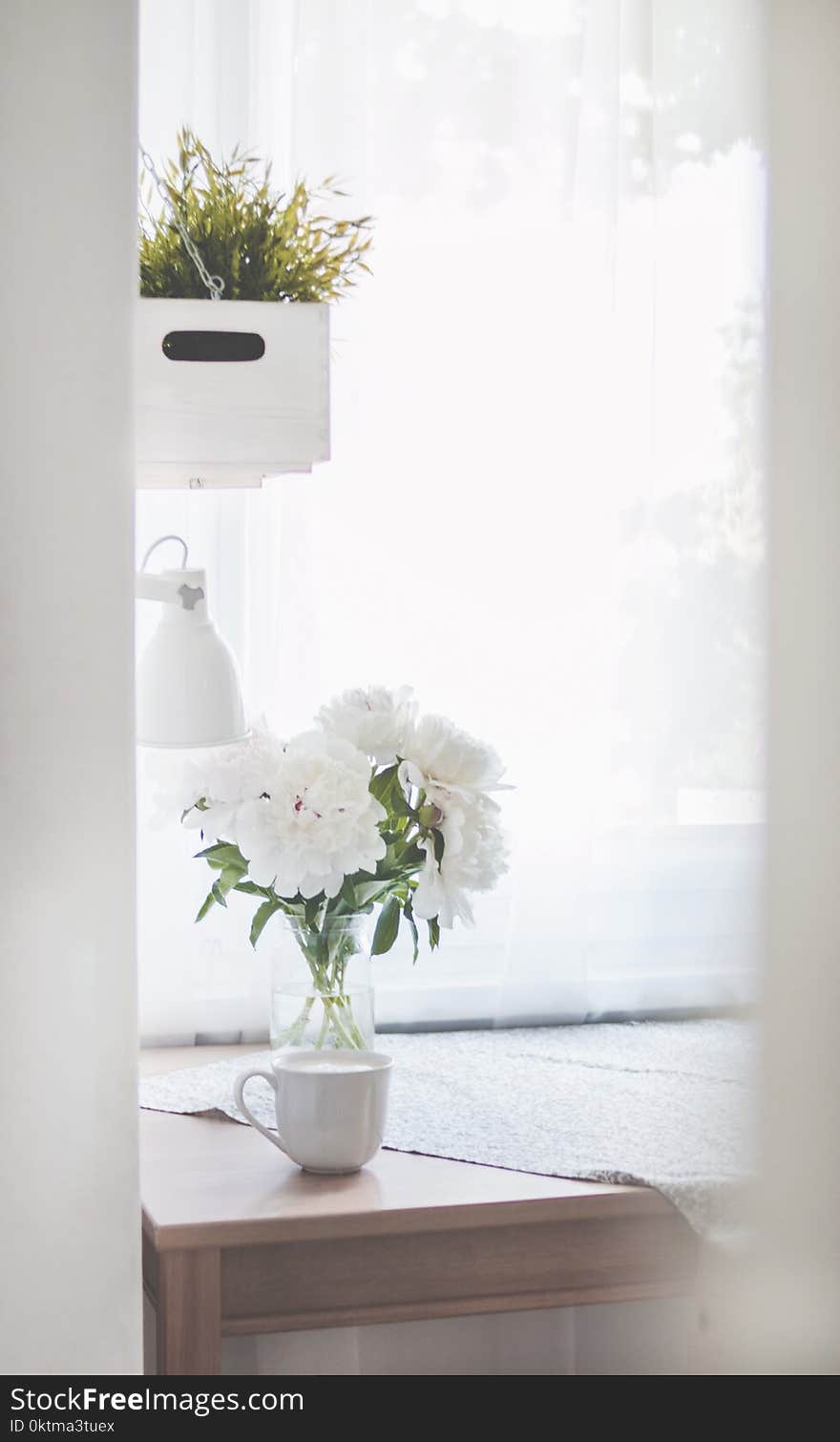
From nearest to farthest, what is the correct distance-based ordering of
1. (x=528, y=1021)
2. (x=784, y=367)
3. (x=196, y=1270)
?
1. (x=784, y=367)
2. (x=196, y=1270)
3. (x=528, y=1021)

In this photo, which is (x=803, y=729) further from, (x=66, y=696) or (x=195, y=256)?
(x=195, y=256)

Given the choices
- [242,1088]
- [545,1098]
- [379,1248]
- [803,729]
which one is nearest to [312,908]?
[242,1088]

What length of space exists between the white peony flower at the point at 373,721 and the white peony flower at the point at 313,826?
0.05 metres

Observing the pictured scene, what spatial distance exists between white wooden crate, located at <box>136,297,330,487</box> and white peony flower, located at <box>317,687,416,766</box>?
195 mm

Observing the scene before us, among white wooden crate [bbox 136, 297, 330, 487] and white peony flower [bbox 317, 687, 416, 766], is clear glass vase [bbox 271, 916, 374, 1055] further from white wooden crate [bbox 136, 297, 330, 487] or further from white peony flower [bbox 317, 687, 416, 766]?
white wooden crate [bbox 136, 297, 330, 487]

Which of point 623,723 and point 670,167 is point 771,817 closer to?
→ point 623,723

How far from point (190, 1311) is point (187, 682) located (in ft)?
1.45

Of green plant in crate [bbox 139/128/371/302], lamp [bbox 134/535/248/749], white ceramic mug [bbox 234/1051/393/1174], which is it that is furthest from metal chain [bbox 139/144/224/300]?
white ceramic mug [bbox 234/1051/393/1174]

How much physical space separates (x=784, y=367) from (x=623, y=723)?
1137mm

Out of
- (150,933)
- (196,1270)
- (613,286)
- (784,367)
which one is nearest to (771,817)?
(784,367)

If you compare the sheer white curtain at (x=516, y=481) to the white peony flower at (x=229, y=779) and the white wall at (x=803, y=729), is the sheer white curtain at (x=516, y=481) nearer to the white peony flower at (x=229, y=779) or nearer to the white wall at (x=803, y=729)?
the white peony flower at (x=229, y=779)

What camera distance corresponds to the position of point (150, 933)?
1.40 meters

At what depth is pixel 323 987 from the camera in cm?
100

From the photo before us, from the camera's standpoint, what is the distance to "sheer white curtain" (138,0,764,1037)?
4.70 ft
